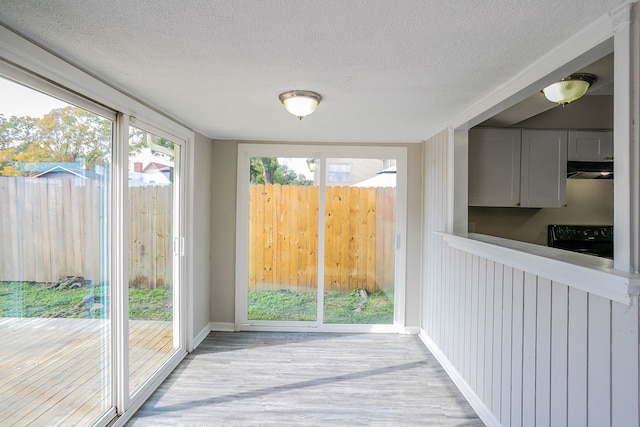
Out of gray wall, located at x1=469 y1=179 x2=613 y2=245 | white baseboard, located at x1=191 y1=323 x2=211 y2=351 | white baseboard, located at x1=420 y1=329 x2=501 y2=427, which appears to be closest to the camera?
white baseboard, located at x1=420 y1=329 x2=501 y2=427

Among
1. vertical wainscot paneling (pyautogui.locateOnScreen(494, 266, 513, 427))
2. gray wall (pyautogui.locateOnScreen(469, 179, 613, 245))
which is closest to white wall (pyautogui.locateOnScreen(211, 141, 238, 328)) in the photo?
gray wall (pyautogui.locateOnScreen(469, 179, 613, 245))

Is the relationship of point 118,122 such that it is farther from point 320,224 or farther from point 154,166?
point 320,224

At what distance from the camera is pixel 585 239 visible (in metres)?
3.66

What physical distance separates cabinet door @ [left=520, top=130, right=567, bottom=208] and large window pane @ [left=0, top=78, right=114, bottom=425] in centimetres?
350

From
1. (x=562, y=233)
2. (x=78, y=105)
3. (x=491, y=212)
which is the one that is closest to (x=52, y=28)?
(x=78, y=105)

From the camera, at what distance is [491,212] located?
3789mm

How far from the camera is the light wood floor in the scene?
2451 mm

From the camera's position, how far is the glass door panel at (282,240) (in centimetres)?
415

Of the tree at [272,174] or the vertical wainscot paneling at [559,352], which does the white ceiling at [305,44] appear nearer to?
the vertical wainscot paneling at [559,352]

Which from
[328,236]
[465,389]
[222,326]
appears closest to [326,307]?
[328,236]

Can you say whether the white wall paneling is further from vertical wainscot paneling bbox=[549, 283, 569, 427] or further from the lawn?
the lawn

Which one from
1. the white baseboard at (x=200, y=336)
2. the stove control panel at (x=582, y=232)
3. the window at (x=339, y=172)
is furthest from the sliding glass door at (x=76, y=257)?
the stove control panel at (x=582, y=232)

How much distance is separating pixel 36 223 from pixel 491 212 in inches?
151

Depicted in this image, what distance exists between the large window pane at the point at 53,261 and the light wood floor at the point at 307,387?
0.62 m
